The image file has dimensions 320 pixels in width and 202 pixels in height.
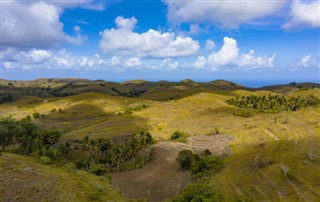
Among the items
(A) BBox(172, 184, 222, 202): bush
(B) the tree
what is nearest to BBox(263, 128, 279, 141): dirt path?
(B) the tree

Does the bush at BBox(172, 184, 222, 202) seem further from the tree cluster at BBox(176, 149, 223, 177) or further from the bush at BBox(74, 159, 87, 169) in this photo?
the bush at BBox(74, 159, 87, 169)

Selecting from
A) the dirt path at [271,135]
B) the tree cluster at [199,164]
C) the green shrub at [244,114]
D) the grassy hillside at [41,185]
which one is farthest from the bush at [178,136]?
the grassy hillside at [41,185]

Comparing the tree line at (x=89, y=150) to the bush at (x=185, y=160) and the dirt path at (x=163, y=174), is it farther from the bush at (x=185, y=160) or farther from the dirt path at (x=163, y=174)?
the bush at (x=185, y=160)

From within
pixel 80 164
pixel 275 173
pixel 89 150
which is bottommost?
pixel 80 164

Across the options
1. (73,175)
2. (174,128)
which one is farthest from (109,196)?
(174,128)

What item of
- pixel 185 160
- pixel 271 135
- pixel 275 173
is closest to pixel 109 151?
pixel 185 160

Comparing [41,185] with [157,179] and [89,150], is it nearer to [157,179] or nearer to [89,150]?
[157,179]

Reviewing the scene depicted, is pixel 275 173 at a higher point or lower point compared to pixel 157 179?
higher
